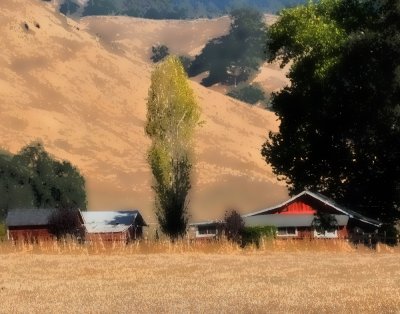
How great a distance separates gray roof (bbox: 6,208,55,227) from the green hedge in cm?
2513

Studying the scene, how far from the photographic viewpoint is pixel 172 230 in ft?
186

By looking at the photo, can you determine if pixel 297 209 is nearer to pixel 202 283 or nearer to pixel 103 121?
pixel 202 283

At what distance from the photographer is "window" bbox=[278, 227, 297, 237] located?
6262cm

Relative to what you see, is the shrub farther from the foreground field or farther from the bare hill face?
the bare hill face

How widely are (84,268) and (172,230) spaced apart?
17670 mm

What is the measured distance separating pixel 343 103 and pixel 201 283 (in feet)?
94.7

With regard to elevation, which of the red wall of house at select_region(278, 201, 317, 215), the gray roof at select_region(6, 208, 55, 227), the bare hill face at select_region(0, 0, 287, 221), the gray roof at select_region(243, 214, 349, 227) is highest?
the bare hill face at select_region(0, 0, 287, 221)

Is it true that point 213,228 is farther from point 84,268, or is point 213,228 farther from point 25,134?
point 25,134

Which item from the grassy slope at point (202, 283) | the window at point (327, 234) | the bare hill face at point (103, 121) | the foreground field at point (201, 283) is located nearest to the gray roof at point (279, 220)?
the window at point (327, 234)

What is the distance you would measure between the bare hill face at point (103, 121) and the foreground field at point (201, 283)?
226 ft

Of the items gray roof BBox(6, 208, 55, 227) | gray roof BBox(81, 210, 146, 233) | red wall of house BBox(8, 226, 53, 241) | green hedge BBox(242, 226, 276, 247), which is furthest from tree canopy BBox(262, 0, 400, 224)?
red wall of house BBox(8, 226, 53, 241)

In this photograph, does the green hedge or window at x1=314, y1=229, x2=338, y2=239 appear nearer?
the green hedge

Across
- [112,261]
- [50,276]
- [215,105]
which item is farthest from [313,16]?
[215,105]

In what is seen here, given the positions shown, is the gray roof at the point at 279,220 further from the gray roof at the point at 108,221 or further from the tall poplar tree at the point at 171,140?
the gray roof at the point at 108,221
